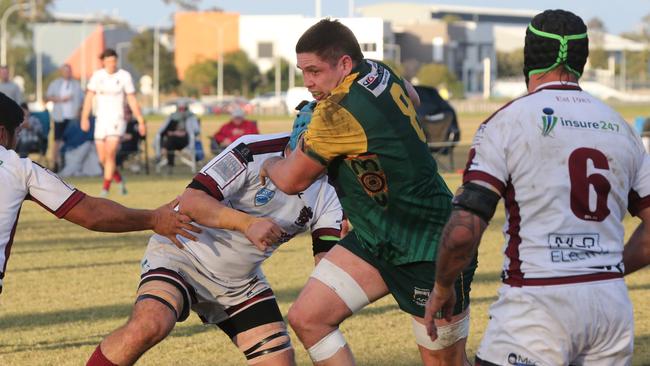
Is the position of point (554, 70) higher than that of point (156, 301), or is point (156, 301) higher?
point (554, 70)

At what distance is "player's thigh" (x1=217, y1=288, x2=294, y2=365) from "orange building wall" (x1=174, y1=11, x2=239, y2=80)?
4738 inches

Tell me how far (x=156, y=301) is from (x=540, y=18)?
7.45 feet

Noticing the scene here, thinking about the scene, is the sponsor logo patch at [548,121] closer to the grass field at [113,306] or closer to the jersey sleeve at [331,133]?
the jersey sleeve at [331,133]

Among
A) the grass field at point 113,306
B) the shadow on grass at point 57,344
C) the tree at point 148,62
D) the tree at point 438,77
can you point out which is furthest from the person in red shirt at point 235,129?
the tree at point 148,62

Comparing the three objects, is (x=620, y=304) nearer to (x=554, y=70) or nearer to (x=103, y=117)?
(x=554, y=70)

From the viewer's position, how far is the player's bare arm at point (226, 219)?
5355mm

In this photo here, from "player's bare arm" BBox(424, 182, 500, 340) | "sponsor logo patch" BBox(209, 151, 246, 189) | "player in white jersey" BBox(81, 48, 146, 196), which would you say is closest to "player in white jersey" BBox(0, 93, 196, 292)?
"sponsor logo patch" BBox(209, 151, 246, 189)

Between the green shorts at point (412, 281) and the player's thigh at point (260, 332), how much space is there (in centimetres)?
58

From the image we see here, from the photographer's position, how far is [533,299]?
3.99m

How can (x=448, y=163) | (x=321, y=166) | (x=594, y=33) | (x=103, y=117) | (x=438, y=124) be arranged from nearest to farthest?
(x=321, y=166), (x=103, y=117), (x=438, y=124), (x=448, y=163), (x=594, y=33)

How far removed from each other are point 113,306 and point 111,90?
31.3ft

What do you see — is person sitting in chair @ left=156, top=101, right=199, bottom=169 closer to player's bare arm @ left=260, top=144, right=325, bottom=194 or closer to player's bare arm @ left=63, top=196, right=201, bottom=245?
player's bare arm @ left=63, top=196, right=201, bottom=245

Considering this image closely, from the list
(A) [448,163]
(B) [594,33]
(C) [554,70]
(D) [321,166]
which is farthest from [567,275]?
(B) [594,33]

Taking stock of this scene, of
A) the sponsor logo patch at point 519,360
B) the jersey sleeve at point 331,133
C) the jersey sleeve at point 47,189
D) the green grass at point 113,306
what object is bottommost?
the green grass at point 113,306
